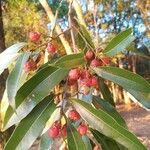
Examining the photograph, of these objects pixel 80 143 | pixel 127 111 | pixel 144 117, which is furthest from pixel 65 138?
pixel 127 111

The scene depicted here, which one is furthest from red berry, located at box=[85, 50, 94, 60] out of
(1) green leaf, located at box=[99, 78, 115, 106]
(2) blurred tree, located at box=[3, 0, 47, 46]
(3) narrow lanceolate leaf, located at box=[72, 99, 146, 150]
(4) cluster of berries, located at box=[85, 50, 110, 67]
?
(2) blurred tree, located at box=[3, 0, 47, 46]

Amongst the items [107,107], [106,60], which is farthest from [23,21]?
[106,60]

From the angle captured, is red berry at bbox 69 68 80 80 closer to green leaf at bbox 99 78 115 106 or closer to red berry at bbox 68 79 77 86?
red berry at bbox 68 79 77 86

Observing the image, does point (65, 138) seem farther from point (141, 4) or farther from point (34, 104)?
point (141, 4)

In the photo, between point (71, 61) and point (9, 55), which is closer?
point (71, 61)

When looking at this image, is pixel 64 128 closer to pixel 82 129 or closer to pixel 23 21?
pixel 82 129

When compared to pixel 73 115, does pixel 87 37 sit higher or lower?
higher
